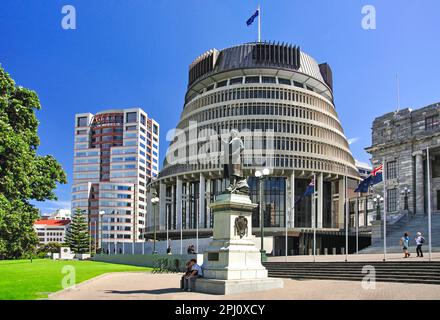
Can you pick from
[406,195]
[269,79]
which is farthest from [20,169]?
[269,79]

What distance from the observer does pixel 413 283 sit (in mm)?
21766

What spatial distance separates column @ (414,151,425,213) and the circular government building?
25039 mm

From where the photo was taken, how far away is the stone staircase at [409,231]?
40.8 meters

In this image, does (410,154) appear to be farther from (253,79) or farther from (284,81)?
(253,79)

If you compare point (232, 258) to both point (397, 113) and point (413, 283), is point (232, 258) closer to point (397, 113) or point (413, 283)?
point (413, 283)

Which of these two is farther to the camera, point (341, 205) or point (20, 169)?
point (341, 205)

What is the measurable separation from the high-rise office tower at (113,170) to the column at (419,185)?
386ft

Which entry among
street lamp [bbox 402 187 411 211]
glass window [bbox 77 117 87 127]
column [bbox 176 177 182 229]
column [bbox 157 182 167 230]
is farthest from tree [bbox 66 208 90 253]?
street lamp [bbox 402 187 411 211]

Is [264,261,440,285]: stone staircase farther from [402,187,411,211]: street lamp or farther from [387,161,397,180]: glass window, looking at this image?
[387,161,397,180]: glass window

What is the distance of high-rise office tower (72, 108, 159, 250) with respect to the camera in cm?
15962

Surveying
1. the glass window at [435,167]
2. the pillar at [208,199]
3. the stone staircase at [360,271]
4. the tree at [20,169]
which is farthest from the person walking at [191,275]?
the pillar at [208,199]

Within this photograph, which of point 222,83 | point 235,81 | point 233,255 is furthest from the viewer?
point 222,83

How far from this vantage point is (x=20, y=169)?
32.0 metres

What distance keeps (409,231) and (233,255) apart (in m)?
31.7
